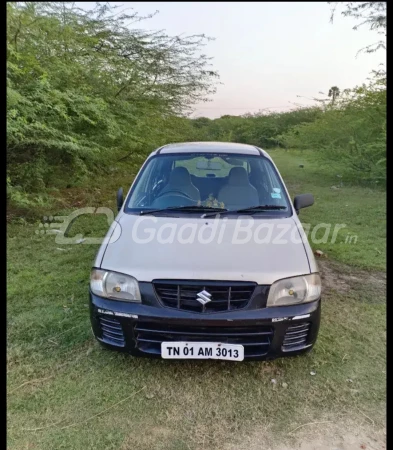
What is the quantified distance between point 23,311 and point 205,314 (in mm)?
2039

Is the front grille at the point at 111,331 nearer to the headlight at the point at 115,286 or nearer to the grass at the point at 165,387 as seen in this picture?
the headlight at the point at 115,286

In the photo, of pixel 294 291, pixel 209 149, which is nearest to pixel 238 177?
pixel 209 149

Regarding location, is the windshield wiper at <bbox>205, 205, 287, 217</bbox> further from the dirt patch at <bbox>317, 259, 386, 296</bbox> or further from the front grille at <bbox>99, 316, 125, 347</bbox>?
the dirt patch at <bbox>317, 259, 386, 296</bbox>

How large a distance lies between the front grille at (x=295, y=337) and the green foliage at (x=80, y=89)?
4.09m

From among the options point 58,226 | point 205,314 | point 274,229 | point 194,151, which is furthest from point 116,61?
point 205,314

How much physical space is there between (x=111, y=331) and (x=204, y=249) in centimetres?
82

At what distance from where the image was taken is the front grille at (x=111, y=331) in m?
2.33

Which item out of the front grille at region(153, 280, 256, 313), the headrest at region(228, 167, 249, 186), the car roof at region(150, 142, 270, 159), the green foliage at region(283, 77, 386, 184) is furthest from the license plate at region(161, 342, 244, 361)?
the green foliage at region(283, 77, 386, 184)

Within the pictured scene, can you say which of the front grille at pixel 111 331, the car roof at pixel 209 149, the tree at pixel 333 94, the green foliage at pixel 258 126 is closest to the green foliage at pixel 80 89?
the car roof at pixel 209 149

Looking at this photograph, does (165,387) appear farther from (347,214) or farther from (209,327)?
(347,214)

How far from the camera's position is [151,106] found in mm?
8484

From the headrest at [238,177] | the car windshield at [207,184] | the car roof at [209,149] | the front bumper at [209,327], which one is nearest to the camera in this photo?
the front bumper at [209,327]

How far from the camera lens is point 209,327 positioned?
2.21m

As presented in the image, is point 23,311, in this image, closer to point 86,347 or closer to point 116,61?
point 86,347
